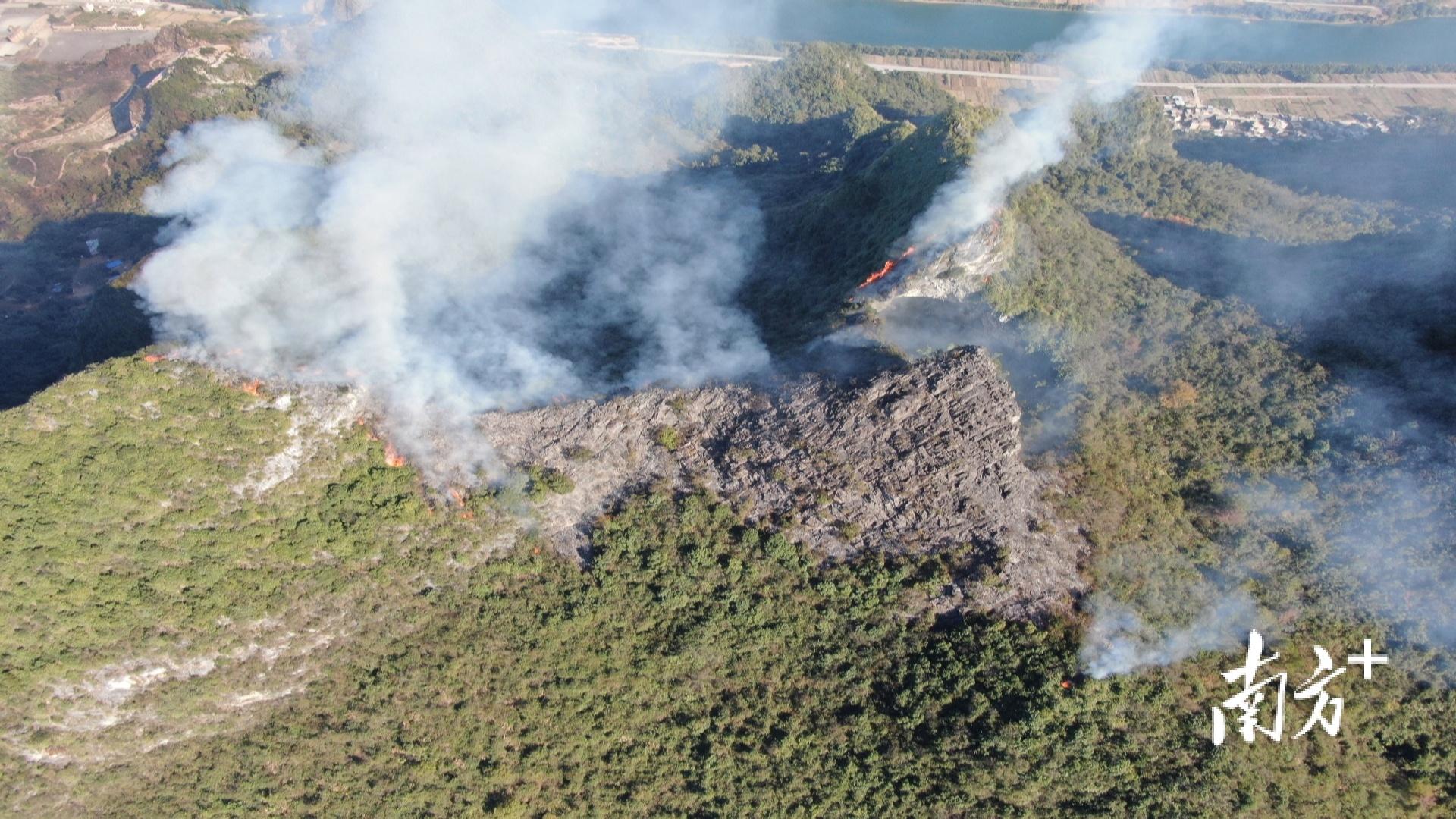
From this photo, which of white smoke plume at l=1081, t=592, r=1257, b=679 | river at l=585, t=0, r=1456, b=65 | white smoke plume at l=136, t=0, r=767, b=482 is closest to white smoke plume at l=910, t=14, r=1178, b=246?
river at l=585, t=0, r=1456, b=65

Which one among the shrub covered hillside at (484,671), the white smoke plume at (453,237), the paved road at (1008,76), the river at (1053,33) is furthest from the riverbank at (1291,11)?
the shrub covered hillside at (484,671)

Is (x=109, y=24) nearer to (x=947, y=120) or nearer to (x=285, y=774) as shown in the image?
(x=285, y=774)

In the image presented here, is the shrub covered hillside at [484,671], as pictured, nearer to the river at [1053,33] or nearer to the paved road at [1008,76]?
the paved road at [1008,76]

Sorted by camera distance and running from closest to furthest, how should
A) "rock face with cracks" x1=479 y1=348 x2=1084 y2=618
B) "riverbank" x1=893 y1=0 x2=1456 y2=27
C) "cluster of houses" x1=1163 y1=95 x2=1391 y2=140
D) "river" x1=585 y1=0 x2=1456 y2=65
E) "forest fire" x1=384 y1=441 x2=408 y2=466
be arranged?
1. "rock face with cracks" x1=479 y1=348 x2=1084 y2=618
2. "forest fire" x1=384 y1=441 x2=408 y2=466
3. "cluster of houses" x1=1163 y1=95 x2=1391 y2=140
4. "river" x1=585 y1=0 x2=1456 y2=65
5. "riverbank" x1=893 y1=0 x2=1456 y2=27

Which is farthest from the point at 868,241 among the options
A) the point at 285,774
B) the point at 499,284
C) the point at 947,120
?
the point at 285,774

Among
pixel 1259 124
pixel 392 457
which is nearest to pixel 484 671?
pixel 392 457

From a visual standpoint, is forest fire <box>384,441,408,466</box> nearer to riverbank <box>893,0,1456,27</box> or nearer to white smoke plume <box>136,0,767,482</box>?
white smoke plume <box>136,0,767,482</box>
